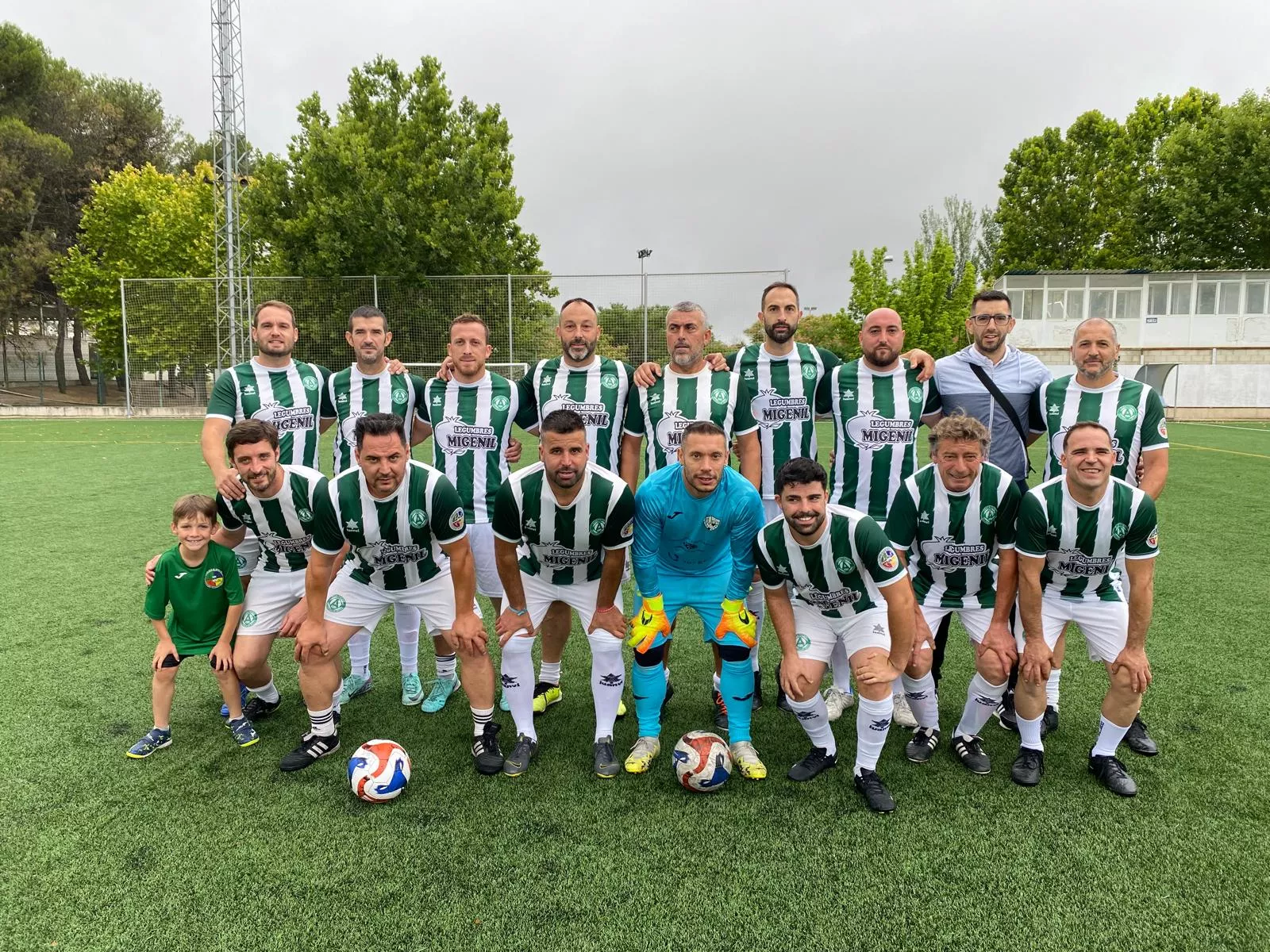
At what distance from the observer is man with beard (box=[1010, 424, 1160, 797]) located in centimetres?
299

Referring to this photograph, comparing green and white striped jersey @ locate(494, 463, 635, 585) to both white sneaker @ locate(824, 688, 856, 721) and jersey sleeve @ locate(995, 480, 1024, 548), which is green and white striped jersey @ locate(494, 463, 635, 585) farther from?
jersey sleeve @ locate(995, 480, 1024, 548)

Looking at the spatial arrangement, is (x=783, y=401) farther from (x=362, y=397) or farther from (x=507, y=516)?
(x=362, y=397)

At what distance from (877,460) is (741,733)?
5.27ft

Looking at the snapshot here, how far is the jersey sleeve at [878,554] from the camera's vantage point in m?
2.93

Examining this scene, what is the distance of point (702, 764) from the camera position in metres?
2.99

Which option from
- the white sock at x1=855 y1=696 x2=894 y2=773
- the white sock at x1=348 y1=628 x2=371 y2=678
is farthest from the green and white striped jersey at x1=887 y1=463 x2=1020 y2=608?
the white sock at x1=348 y1=628 x2=371 y2=678

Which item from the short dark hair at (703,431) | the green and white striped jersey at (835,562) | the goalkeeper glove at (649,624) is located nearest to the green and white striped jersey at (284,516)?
the goalkeeper glove at (649,624)

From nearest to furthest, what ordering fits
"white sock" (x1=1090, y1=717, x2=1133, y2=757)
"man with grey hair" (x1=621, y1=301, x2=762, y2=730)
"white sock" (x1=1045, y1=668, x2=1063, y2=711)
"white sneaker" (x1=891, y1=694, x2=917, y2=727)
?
"white sock" (x1=1090, y1=717, x2=1133, y2=757)
"white sock" (x1=1045, y1=668, x2=1063, y2=711)
"white sneaker" (x1=891, y1=694, x2=917, y2=727)
"man with grey hair" (x1=621, y1=301, x2=762, y2=730)

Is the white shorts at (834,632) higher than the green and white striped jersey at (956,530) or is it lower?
lower

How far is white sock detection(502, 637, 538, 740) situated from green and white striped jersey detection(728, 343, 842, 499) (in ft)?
5.24

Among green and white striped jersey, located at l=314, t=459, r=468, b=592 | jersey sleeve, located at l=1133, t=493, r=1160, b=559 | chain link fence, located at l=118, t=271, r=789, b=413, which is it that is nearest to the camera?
jersey sleeve, located at l=1133, t=493, r=1160, b=559

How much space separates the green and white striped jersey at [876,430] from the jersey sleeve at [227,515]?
3114 mm

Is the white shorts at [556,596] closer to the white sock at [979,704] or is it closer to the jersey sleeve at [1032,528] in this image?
the white sock at [979,704]

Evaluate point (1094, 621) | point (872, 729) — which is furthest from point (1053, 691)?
point (872, 729)
